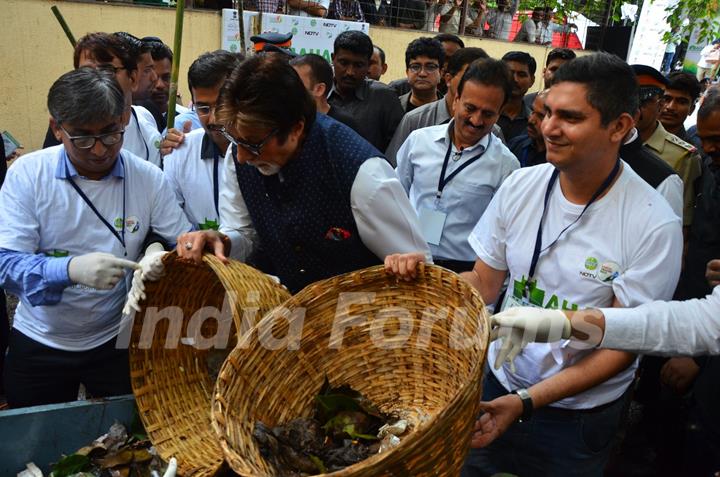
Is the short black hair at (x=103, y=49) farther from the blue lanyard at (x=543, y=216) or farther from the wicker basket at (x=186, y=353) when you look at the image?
the blue lanyard at (x=543, y=216)

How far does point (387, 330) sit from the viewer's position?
174cm

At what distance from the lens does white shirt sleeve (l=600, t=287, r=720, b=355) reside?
1552mm

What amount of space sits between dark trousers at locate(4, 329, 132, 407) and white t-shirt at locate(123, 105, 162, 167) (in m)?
1.02

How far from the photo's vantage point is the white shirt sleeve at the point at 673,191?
7.37ft

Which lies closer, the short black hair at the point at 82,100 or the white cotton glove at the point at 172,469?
the white cotton glove at the point at 172,469

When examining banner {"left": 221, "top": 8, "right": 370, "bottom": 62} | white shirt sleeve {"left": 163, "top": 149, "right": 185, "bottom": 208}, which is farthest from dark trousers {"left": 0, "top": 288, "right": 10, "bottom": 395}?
banner {"left": 221, "top": 8, "right": 370, "bottom": 62}

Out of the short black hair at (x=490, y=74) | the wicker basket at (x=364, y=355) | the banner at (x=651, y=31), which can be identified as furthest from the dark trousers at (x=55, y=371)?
the banner at (x=651, y=31)

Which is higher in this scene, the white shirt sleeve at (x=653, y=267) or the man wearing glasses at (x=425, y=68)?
A: the man wearing glasses at (x=425, y=68)

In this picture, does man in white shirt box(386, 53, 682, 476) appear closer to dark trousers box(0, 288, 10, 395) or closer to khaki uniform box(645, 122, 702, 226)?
khaki uniform box(645, 122, 702, 226)

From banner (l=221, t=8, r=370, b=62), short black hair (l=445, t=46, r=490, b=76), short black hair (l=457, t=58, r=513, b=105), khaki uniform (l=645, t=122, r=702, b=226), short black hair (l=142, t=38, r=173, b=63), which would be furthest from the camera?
banner (l=221, t=8, r=370, b=62)

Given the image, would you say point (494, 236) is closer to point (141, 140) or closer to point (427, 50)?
point (141, 140)

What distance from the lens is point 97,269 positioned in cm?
181

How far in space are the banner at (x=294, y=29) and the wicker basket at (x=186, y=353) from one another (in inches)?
224

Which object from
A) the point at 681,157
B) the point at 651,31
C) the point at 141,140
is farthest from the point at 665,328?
the point at 651,31
